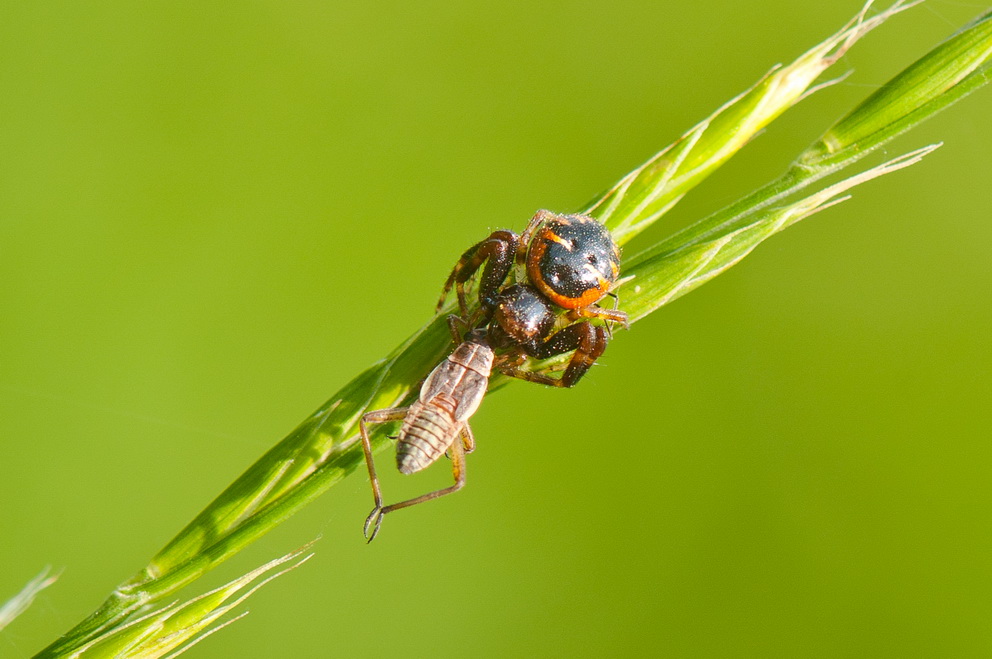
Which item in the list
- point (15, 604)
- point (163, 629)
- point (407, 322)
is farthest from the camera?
point (407, 322)

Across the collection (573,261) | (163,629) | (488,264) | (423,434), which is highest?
(488,264)

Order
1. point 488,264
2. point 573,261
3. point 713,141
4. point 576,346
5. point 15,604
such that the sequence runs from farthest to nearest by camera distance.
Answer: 1. point 488,264
2. point 576,346
3. point 573,261
4. point 713,141
5. point 15,604

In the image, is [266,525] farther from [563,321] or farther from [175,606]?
[563,321]

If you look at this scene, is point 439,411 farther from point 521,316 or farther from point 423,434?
point 521,316

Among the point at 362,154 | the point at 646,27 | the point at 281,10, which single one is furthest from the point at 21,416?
the point at 646,27

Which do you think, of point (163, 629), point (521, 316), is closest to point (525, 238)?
point (521, 316)

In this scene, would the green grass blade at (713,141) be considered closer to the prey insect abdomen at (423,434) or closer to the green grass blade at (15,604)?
the prey insect abdomen at (423,434)
